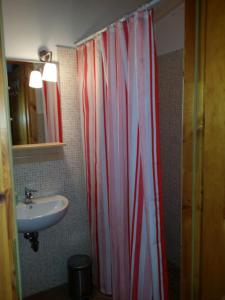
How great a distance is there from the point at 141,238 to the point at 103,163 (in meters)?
0.66

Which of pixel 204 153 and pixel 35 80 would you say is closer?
pixel 204 153

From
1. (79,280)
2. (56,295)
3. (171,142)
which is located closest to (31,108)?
(171,142)

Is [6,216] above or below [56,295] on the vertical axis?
above

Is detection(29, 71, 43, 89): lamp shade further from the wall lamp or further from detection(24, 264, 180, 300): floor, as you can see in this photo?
detection(24, 264, 180, 300): floor

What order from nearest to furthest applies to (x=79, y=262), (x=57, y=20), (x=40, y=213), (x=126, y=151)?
(x=126, y=151), (x=57, y=20), (x=40, y=213), (x=79, y=262)

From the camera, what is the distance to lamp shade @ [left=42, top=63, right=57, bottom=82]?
6.98 feet

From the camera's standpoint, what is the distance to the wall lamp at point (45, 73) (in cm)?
213

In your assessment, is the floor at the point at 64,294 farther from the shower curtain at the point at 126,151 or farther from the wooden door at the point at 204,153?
the wooden door at the point at 204,153

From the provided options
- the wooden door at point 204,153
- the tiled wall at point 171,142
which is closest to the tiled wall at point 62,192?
the tiled wall at point 171,142

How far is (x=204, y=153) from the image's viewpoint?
3.51 ft

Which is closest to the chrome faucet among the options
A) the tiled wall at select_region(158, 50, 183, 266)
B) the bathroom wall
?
the bathroom wall

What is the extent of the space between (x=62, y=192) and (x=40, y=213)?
0.96 ft

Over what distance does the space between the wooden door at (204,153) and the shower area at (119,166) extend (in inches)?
13.8

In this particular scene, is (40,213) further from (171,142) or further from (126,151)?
(171,142)
